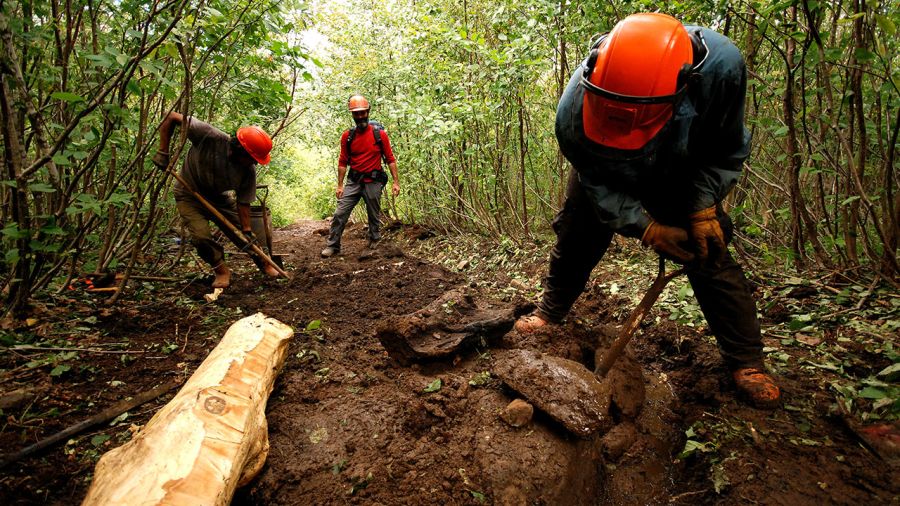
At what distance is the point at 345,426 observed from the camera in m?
1.98

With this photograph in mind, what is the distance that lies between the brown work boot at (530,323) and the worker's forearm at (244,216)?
11.5ft

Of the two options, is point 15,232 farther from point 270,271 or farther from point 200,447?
point 270,271

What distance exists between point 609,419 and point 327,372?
1610mm

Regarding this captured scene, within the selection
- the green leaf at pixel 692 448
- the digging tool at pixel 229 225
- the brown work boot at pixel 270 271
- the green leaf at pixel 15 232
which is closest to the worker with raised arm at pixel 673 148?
the green leaf at pixel 692 448

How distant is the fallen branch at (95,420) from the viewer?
1686 mm

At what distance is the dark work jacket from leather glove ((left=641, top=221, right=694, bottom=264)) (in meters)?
0.04

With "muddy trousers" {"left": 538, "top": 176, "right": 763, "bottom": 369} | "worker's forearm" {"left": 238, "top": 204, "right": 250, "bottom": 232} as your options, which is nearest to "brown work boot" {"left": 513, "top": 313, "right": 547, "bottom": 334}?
"muddy trousers" {"left": 538, "top": 176, "right": 763, "bottom": 369}

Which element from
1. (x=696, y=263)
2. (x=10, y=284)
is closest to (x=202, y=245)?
(x=10, y=284)

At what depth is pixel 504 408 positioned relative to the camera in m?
1.90

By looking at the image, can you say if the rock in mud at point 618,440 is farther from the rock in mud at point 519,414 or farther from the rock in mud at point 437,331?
the rock in mud at point 437,331

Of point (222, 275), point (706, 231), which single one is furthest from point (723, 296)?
point (222, 275)

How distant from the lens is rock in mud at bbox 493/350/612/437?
1735 mm

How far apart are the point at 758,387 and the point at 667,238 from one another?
2.59 ft

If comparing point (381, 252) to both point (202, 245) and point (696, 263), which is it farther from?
point (696, 263)
